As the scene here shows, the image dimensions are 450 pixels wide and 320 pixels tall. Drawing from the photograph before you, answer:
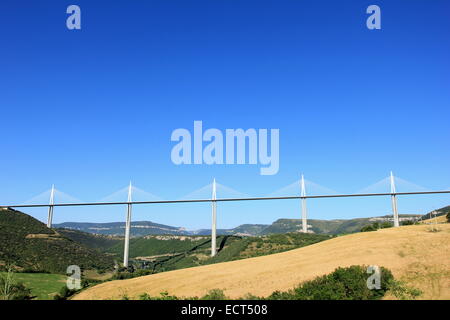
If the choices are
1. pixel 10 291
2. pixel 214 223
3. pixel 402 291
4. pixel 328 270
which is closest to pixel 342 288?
pixel 402 291

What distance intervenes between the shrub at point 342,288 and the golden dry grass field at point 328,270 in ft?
8.17

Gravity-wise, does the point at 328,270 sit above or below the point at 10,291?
above

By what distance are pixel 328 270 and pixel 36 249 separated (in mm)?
73098

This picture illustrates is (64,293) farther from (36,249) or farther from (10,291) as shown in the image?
(36,249)

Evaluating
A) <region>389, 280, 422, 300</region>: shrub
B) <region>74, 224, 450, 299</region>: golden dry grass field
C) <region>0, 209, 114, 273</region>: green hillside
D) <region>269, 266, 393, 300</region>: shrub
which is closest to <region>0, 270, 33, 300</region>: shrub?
<region>74, 224, 450, 299</region>: golden dry grass field

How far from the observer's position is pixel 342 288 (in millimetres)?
22375

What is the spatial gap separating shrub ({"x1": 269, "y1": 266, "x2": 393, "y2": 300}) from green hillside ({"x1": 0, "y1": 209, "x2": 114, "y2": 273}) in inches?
2337

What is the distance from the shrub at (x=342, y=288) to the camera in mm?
21500

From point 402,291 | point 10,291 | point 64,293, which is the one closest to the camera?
point 402,291

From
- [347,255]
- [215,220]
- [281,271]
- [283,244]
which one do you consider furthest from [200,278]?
[215,220]

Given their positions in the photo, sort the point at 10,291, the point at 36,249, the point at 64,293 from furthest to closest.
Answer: the point at 36,249
the point at 64,293
the point at 10,291

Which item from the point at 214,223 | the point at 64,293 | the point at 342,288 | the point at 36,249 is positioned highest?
the point at 214,223

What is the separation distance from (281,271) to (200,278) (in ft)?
29.4

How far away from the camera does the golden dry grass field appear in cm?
2529
